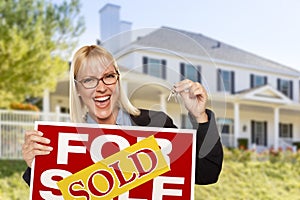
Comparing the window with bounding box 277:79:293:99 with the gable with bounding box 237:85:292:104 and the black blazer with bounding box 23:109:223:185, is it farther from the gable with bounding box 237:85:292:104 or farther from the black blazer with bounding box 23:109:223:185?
the black blazer with bounding box 23:109:223:185

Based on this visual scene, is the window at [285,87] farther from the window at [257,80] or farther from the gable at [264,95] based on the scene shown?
the gable at [264,95]

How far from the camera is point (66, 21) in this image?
35.0ft

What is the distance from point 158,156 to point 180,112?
0.58ft

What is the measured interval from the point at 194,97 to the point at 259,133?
51.9 feet

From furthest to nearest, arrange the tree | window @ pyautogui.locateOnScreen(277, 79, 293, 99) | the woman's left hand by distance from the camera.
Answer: window @ pyautogui.locateOnScreen(277, 79, 293, 99) → the tree → the woman's left hand

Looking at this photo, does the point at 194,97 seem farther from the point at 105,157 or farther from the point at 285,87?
the point at 285,87

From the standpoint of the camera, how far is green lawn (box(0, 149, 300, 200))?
6316 mm

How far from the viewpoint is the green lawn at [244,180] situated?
6.32 metres

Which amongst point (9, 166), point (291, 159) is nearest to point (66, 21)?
point (9, 166)

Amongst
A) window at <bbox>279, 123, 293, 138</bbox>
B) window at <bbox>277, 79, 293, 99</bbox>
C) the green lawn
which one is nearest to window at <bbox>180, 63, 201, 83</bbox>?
the green lawn

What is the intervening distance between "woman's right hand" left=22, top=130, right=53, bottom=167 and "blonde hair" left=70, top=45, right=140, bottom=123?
0.15 meters

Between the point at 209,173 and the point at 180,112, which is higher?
the point at 180,112

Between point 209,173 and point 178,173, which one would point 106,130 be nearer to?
point 178,173

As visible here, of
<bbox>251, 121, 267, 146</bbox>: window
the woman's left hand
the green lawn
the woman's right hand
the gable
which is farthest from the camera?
<bbox>251, 121, 267, 146</bbox>: window
